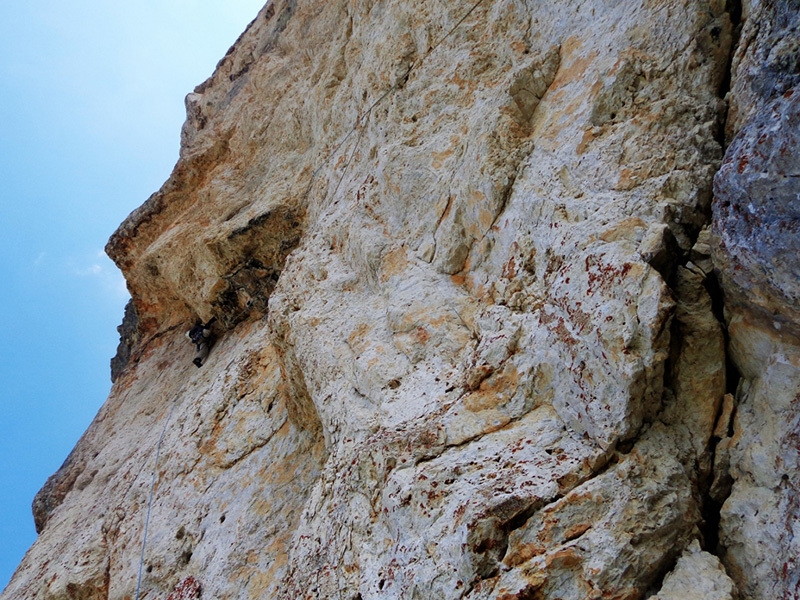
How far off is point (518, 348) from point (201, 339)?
8540 mm

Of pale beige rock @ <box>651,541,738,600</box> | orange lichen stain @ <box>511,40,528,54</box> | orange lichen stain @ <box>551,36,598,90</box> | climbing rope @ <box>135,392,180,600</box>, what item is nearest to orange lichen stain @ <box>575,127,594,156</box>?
orange lichen stain @ <box>551,36,598,90</box>

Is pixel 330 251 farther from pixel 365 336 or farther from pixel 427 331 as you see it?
pixel 427 331

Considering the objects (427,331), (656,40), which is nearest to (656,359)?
(427,331)

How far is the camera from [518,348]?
13.3 ft

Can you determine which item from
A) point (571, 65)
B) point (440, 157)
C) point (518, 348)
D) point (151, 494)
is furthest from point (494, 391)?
point (151, 494)

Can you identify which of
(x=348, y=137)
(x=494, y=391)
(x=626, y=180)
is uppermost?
(x=348, y=137)

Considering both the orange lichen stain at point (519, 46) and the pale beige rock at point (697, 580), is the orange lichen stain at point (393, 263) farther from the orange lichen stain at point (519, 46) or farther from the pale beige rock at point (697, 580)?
the pale beige rock at point (697, 580)

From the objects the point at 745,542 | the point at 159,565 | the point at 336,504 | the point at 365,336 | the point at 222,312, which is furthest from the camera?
the point at 222,312

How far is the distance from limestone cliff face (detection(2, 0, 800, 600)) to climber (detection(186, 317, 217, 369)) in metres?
2.05

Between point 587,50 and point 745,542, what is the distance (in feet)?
13.4

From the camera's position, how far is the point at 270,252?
9797 millimetres

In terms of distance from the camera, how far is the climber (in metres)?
10.8

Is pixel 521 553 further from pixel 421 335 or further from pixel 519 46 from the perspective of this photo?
pixel 519 46

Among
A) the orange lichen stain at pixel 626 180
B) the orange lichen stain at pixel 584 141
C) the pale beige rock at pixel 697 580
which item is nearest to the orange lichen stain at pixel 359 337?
the orange lichen stain at pixel 584 141
